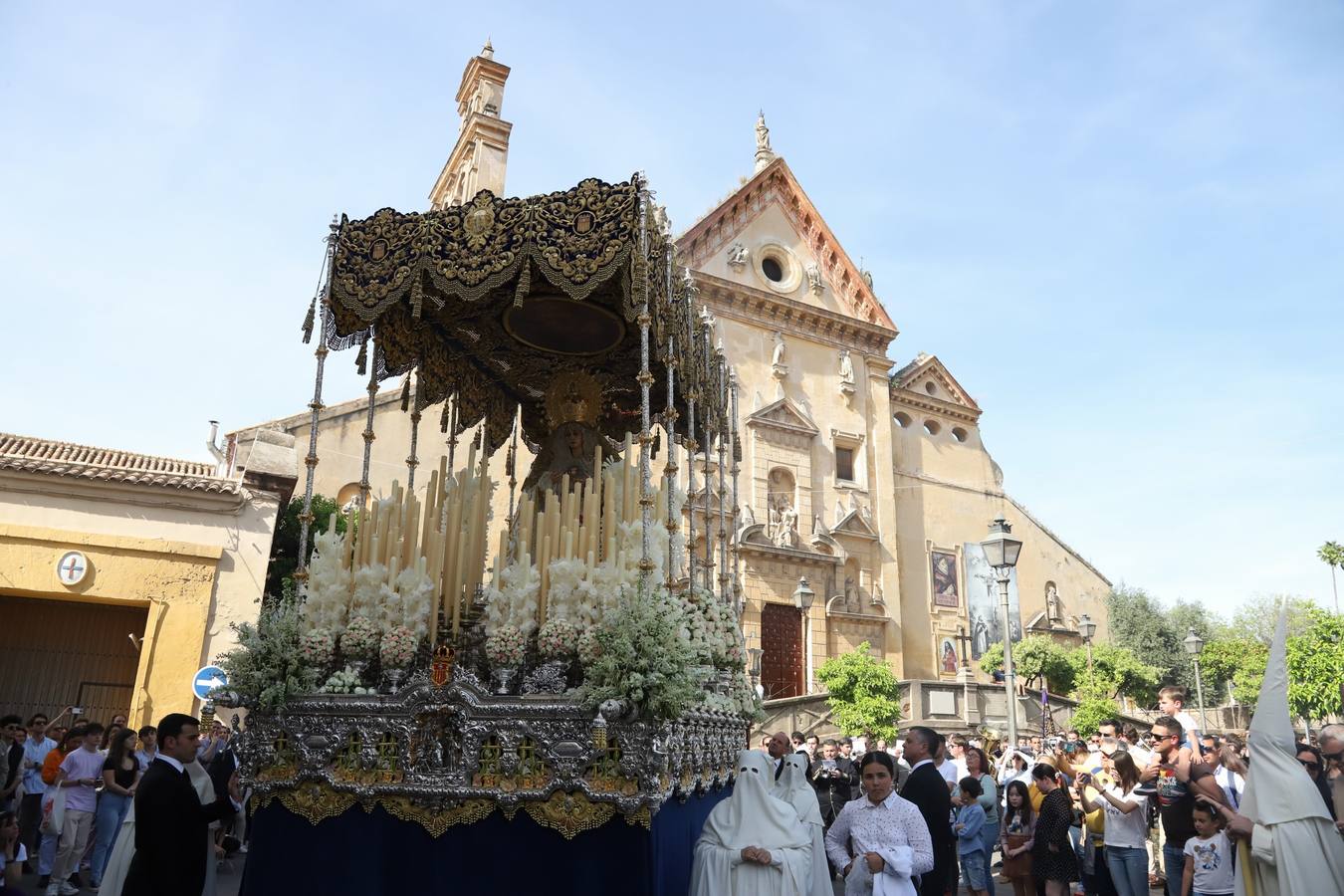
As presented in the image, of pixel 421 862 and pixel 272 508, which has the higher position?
pixel 272 508

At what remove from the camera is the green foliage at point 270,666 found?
6.91 m

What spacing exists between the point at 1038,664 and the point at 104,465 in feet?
81.3

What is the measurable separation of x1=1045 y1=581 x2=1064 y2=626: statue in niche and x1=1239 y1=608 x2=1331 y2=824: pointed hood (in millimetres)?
31099

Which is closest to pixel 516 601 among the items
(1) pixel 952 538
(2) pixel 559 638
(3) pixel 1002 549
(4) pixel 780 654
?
(2) pixel 559 638

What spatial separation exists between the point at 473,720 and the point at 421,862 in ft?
3.20

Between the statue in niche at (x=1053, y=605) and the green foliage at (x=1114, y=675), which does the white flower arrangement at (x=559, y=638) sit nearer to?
the green foliage at (x=1114, y=675)

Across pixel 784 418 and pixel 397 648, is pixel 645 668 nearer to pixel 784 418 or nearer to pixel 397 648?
pixel 397 648

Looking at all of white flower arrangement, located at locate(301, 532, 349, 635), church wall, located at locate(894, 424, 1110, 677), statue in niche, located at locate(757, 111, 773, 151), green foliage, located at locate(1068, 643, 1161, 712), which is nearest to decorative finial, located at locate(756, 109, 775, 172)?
statue in niche, located at locate(757, 111, 773, 151)

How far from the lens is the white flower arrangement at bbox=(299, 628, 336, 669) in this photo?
712cm

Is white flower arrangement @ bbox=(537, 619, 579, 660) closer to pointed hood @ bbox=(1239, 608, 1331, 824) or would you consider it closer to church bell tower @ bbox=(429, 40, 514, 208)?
pointed hood @ bbox=(1239, 608, 1331, 824)

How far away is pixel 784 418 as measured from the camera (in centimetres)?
3009

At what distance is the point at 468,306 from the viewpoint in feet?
29.0

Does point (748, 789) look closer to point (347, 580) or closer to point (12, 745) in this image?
point (347, 580)

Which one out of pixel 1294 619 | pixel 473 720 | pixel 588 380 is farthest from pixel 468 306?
pixel 1294 619
